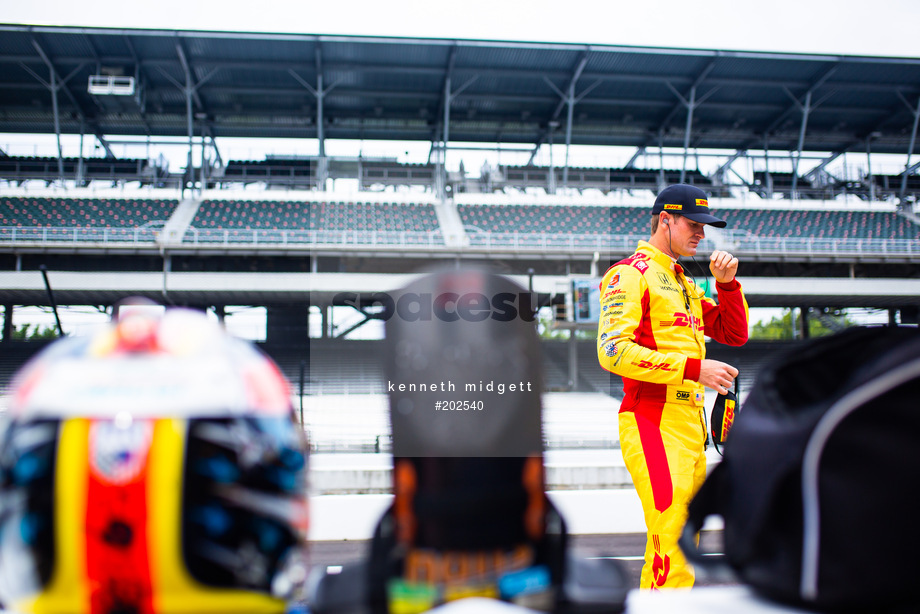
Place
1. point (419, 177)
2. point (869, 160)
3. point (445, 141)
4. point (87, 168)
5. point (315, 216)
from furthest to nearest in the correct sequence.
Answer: point (869, 160) → point (419, 177) → point (87, 168) → point (445, 141) → point (315, 216)

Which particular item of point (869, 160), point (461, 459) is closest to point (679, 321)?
point (461, 459)

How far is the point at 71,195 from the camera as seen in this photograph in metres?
20.7

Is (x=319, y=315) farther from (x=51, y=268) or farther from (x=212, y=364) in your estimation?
(x=212, y=364)


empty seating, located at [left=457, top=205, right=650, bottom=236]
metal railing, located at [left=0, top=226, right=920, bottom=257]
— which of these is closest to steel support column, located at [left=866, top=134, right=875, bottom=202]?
metal railing, located at [left=0, top=226, right=920, bottom=257]

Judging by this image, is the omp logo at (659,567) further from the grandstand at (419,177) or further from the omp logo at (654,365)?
the grandstand at (419,177)

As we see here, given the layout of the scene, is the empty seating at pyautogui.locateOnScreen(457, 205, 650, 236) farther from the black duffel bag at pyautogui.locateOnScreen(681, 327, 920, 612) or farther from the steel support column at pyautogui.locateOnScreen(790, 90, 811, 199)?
the black duffel bag at pyautogui.locateOnScreen(681, 327, 920, 612)

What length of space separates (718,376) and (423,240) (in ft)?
55.0

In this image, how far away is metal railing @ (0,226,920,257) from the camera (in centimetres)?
1739

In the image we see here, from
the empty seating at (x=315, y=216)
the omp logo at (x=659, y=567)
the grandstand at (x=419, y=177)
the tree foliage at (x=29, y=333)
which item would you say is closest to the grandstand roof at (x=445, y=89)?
the grandstand at (x=419, y=177)

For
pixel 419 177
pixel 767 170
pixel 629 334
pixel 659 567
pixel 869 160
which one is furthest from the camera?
pixel 869 160

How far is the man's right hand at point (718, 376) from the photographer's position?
163 centimetres

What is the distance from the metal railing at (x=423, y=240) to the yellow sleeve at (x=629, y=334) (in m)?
14.7

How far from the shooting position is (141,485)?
63 centimetres

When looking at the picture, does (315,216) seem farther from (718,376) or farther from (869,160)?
(869,160)
